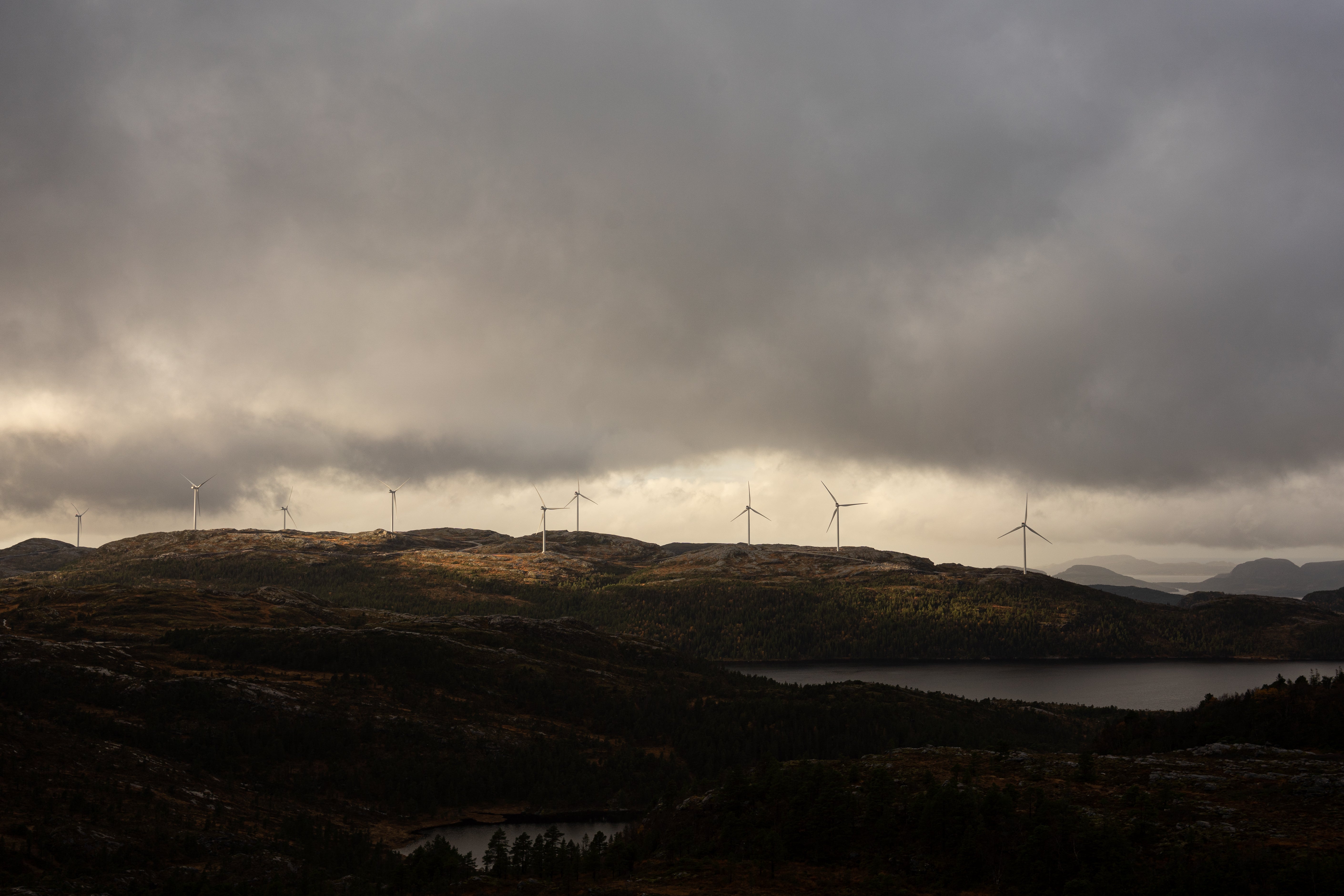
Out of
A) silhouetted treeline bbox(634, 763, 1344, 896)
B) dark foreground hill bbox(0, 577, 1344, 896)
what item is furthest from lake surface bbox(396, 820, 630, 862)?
silhouetted treeline bbox(634, 763, 1344, 896)

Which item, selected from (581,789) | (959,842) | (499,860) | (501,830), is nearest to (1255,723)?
(959,842)

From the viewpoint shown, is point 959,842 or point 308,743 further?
point 308,743

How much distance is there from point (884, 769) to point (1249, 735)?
37.5 m

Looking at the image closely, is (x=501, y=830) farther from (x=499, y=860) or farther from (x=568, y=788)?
(x=499, y=860)

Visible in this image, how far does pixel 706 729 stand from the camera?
561ft

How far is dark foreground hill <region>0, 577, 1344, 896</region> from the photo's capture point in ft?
158

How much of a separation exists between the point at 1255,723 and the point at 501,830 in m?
89.6

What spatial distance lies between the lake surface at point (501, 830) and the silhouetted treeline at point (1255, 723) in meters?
66.1

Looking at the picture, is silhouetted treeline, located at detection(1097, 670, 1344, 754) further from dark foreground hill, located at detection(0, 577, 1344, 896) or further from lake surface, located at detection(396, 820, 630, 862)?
lake surface, located at detection(396, 820, 630, 862)

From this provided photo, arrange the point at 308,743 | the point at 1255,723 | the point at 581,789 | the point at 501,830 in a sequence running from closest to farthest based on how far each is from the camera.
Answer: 1. the point at 1255,723
2. the point at 501,830
3. the point at 308,743
4. the point at 581,789

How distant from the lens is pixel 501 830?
107 metres

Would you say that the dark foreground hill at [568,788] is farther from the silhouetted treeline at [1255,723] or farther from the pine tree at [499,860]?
the pine tree at [499,860]

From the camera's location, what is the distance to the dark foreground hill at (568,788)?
48250mm

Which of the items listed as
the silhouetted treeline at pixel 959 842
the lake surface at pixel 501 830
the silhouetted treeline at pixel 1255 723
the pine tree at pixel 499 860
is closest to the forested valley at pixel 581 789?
the silhouetted treeline at pixel 959 842
